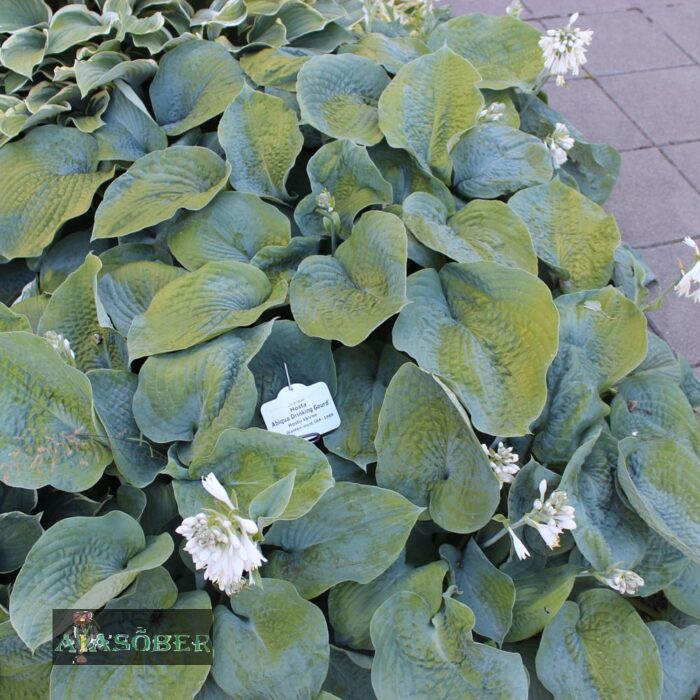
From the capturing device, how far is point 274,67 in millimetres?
2117

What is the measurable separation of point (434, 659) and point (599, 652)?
35 cm

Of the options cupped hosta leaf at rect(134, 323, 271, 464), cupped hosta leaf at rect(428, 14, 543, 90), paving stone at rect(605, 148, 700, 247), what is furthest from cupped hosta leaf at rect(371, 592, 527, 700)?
paving stone at rect(605, 148, 700, 247)

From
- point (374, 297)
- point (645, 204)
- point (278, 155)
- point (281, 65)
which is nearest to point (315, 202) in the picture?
point (278, 155)

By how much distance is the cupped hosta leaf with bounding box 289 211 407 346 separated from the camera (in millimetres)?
1513

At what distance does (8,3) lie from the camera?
7.61ft

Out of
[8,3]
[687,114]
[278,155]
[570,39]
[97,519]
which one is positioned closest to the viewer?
[97,519]

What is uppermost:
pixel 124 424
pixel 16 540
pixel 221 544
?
pixel 221 544

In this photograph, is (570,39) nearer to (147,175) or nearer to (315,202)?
(315,202)

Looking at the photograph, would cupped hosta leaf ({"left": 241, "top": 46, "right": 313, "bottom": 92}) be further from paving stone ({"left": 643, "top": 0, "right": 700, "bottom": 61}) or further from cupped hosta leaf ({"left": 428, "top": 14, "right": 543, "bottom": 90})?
paving stone ({"left": 643, "top": 0, "right": 700, "bottom": 61})

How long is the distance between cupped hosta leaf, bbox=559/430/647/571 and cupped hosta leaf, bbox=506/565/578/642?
0.07 meters

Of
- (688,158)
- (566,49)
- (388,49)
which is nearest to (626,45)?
(688,158)

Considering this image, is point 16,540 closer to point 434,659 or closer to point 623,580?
point 434,659

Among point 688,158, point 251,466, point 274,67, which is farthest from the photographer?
point 688,158

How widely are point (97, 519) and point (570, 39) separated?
5.75 ft
